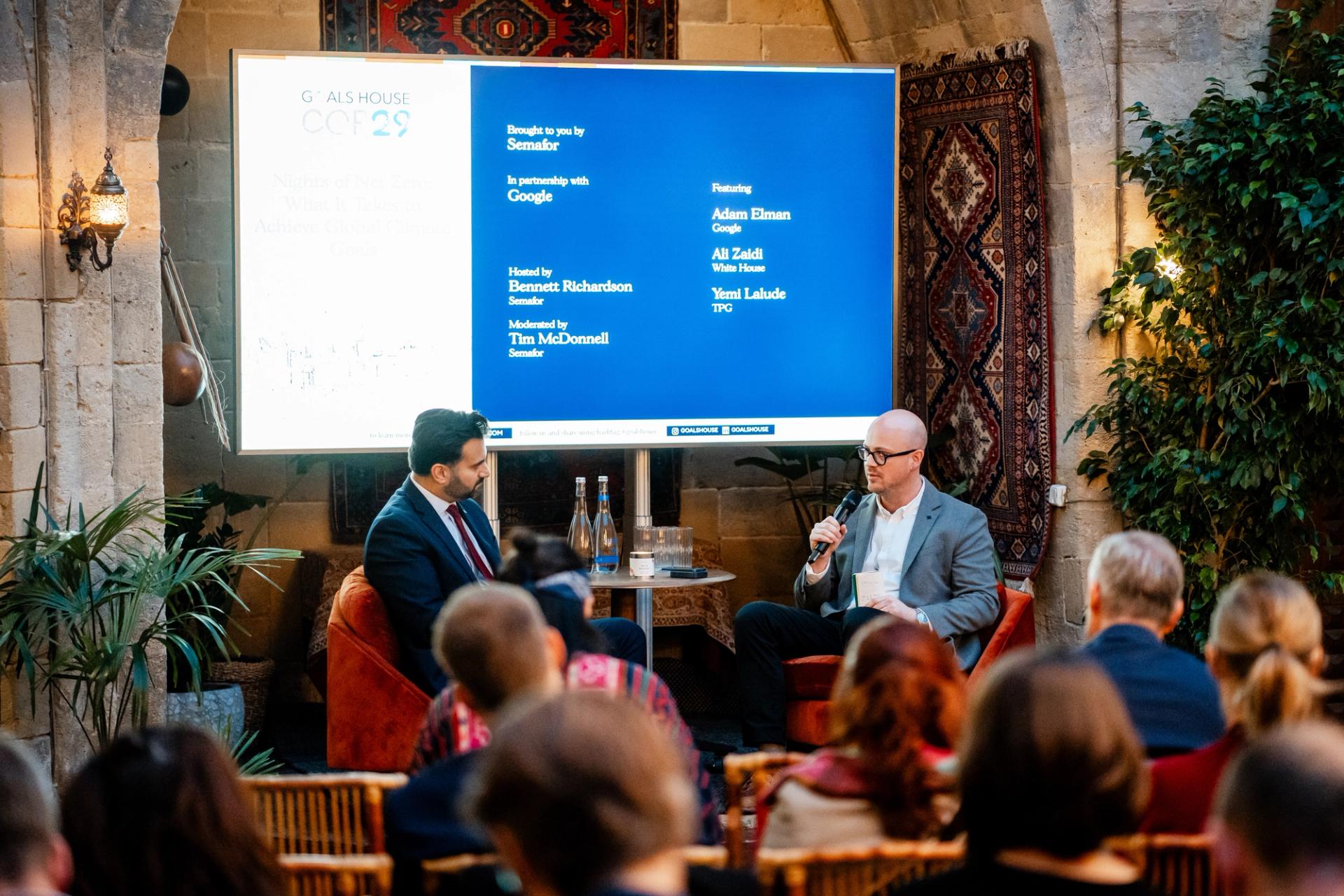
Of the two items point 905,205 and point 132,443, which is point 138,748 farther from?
point 905,205

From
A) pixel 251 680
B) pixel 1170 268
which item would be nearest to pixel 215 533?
pixel 251 680

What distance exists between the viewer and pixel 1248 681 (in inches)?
91.6

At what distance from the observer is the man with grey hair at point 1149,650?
263 cm

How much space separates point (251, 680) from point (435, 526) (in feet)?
5.59

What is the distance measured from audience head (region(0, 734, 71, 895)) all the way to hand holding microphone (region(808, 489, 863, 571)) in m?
3.22

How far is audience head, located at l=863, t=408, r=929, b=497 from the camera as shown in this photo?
4.80 metres

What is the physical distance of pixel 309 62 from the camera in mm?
5082

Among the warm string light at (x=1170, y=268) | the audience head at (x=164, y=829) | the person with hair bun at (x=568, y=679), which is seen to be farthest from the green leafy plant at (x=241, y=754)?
the warm string light at (x=1170, y=268)

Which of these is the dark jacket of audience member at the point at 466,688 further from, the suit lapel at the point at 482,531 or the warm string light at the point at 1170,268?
the warm string light at the point at 1170,268

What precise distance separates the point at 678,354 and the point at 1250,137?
6.59ft

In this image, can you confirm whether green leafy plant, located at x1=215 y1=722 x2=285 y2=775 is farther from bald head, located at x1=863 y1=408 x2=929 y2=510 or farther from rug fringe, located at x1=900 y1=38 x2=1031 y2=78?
rug fringe, located at x1=900 y1=38 x2=1031 y2=78

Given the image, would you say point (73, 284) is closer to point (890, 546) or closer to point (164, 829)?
point (890, 546)

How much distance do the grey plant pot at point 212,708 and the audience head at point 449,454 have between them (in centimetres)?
103

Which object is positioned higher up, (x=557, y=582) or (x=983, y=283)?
(x=983, y=283)
